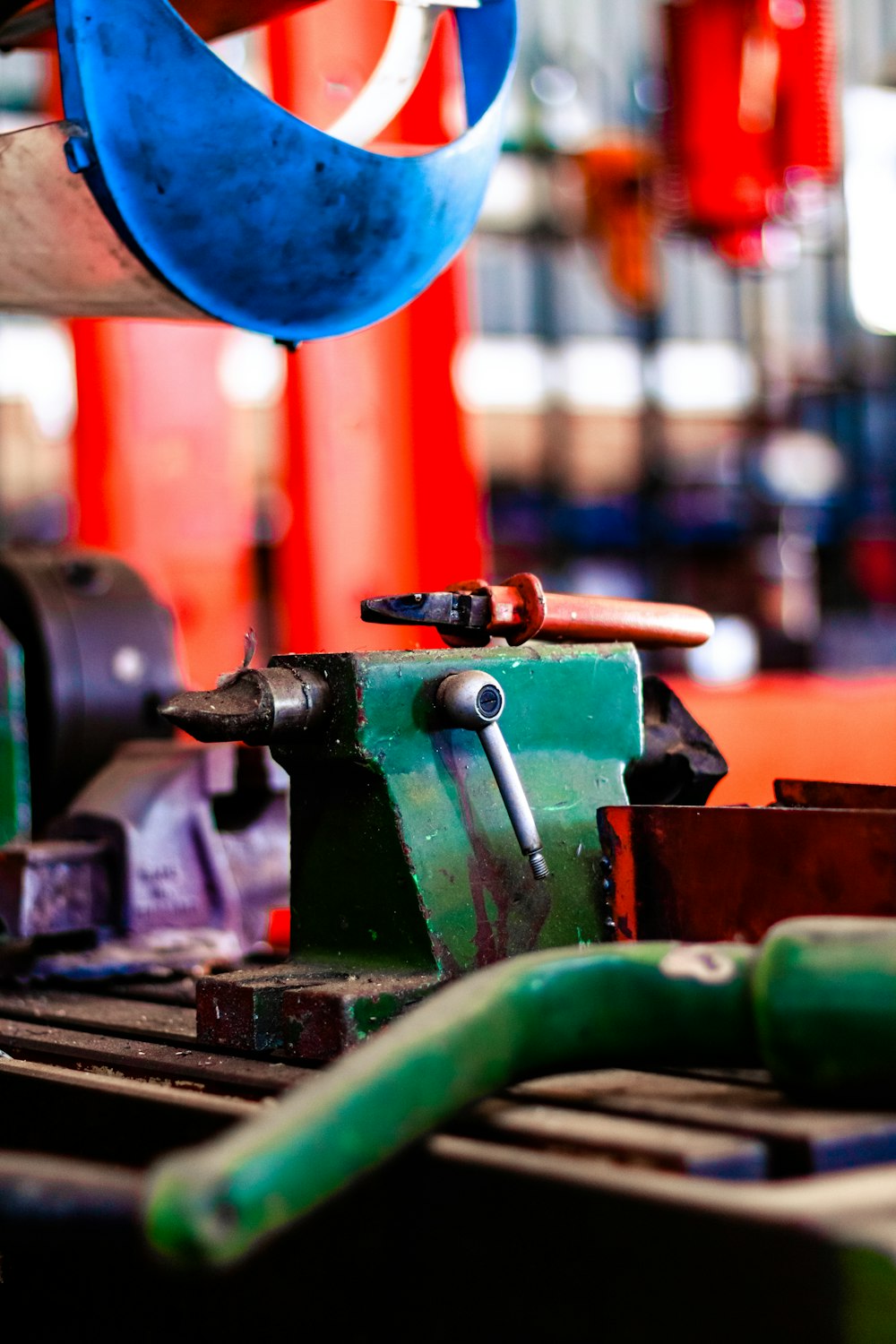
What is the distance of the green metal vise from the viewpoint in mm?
924

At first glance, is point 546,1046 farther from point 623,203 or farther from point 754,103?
point 623,203

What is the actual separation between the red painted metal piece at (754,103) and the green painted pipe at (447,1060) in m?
2.86

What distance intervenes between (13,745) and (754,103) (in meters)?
2.40

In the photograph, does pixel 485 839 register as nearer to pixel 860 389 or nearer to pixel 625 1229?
pixel 625 1229

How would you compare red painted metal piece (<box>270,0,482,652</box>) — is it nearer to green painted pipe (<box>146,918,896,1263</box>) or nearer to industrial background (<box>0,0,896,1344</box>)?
industrial background (<box>0,0,896,1344</box>)

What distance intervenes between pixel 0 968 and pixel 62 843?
4.5 inches

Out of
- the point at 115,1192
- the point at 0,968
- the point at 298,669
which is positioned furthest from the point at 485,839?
the point at 0,968

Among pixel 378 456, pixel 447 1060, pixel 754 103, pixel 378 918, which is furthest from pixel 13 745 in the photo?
pixel 754 103

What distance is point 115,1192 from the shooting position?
0.58 m

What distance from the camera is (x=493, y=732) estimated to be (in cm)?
95

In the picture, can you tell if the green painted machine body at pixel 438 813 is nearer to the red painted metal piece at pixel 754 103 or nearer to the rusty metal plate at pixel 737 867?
the rusty metal plate at pixel 737 867

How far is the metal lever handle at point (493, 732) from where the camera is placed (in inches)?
36.9

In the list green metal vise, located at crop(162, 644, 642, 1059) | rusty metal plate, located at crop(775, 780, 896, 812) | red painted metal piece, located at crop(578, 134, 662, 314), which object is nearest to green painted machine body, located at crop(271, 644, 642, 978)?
green metal vise, located at crop(162, 644, 642, 1059)

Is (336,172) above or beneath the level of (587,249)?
beneath
